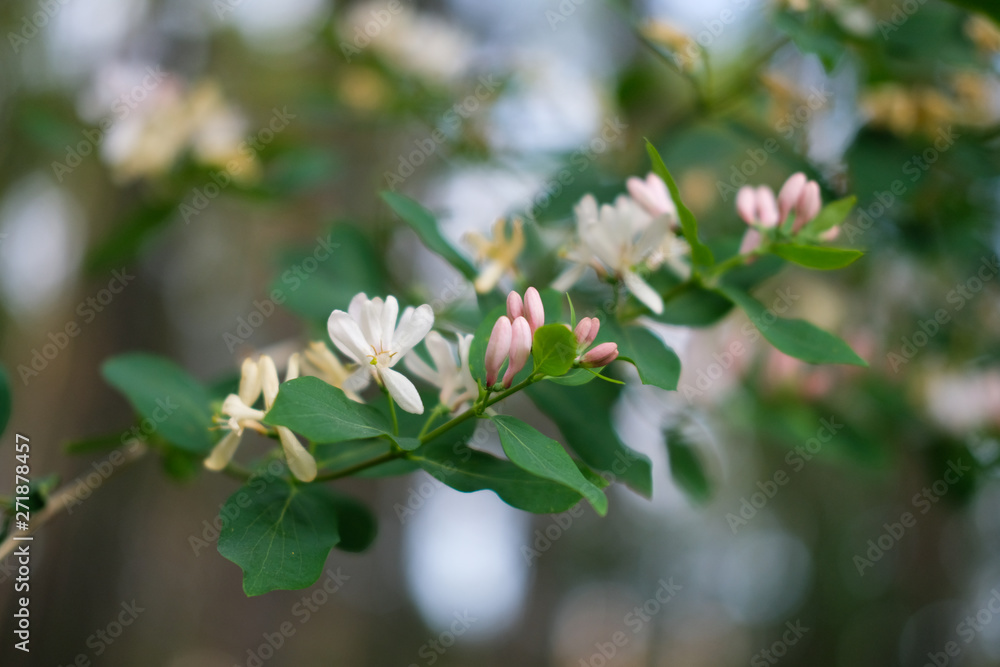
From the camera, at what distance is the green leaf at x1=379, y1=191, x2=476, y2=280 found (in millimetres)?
1194

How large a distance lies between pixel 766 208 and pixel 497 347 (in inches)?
25.5

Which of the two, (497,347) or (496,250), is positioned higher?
(497,347)

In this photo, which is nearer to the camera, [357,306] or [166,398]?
[357,306]

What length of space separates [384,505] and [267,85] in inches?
128

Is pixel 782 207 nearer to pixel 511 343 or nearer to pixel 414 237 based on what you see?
pixel 511 343

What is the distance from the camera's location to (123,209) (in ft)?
10.8

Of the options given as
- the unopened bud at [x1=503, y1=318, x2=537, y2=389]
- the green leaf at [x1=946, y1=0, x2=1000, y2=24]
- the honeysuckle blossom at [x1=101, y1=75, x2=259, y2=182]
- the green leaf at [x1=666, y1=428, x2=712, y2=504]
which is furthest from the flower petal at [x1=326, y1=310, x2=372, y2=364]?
the green leaf at [x1=946, y1=0, x2=1000, y2=24]

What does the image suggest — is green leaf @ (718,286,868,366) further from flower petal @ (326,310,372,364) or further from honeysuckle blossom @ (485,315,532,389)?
flower petal @ (326,310,372,364)

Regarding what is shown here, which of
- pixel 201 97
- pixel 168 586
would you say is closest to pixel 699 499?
pixel 201 97

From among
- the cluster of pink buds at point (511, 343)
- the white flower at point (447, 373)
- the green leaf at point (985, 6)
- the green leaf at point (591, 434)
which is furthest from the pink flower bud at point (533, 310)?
the green leaf at point (985, 6)

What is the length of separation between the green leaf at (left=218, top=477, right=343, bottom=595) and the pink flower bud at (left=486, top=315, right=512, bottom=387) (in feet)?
1.14

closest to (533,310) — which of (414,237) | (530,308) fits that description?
(530,308)

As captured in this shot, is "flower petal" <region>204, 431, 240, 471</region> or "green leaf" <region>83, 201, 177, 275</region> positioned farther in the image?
"green leaf" <region>83, 201, 177, 275</region>

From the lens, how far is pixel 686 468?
1.72m
